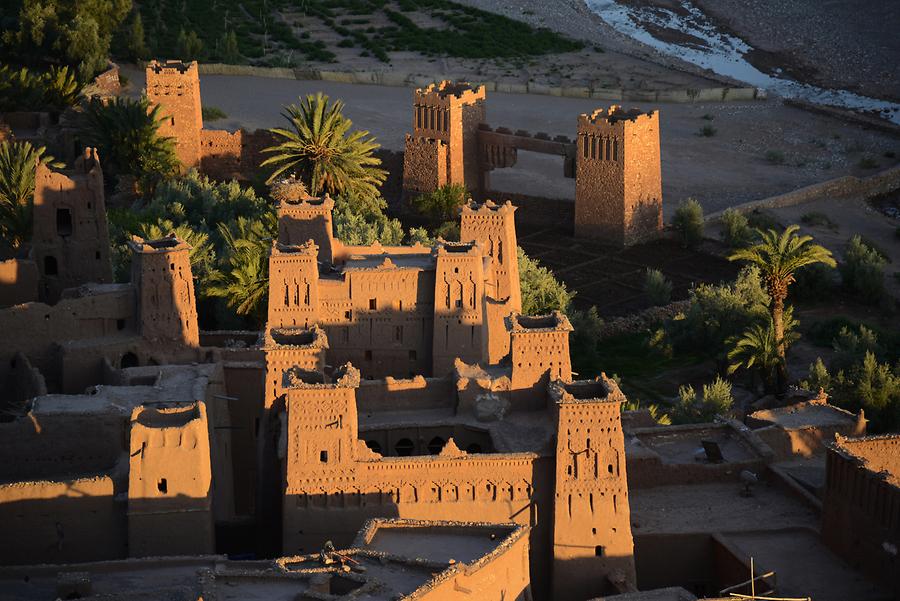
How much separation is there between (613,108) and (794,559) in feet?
91.5

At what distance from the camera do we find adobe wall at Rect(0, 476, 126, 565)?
32344 millimetres

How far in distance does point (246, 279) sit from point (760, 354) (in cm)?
1203

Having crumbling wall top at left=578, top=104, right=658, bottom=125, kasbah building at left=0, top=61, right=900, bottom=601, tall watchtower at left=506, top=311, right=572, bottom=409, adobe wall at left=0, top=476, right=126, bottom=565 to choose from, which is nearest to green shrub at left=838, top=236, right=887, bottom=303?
crumbling wall top at left=578, top=104, right=658, bottom=125

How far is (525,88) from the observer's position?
79.1 metres

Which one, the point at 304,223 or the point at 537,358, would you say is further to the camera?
the point at 304,223

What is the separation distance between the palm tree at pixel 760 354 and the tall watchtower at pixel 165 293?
45.2 feet

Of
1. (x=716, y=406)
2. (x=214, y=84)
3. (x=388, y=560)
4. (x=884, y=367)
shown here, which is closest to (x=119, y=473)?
(x=388, y=560)

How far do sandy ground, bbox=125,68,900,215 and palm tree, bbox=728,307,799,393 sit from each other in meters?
17.2

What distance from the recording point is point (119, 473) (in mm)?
33125

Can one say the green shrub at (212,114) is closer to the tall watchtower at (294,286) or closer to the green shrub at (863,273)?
the green shrub at (863,273)

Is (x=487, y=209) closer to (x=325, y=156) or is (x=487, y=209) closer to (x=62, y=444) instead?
(x=62, y=444)

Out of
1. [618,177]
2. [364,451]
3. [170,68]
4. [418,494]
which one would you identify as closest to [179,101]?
[170,68]

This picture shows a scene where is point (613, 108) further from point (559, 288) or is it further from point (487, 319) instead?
point (487, 319)

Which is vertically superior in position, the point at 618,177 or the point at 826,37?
the point at 826,37
